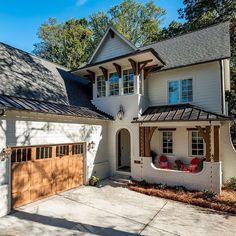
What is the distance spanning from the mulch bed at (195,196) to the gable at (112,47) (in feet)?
27.0

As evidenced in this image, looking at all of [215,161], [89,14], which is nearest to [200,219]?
[215,161]

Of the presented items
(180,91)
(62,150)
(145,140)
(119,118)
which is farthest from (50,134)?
(180,91)

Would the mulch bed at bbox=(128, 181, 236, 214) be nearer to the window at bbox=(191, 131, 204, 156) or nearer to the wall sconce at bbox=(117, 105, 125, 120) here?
the window at bbox=(191, 131, 204, 156)

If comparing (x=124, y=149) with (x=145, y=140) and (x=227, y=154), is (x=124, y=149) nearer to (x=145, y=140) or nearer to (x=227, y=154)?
(x=145, y=140)

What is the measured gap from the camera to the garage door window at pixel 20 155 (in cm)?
728

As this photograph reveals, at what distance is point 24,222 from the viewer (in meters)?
6.30

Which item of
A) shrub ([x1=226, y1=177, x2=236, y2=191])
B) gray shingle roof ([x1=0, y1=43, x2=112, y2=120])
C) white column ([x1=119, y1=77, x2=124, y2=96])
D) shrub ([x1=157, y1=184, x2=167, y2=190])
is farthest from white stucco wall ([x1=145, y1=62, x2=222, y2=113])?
shrub ([x1=157, y1=184, x2=167, y2=190])

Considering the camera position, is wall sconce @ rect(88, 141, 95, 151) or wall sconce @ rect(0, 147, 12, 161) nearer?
wall sconce @ rect(0, 147, 12, 161)

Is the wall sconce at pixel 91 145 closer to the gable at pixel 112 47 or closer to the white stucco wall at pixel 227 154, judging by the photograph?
the gable at pixel 112 47

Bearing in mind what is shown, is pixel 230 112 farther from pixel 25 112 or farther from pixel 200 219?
pixel 25 112

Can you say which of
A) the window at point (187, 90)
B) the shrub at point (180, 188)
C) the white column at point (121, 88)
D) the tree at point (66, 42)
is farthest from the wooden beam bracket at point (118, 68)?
the tree at point (66, 42)

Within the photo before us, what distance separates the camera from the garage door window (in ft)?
23.9

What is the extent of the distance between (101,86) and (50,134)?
19.0 ft

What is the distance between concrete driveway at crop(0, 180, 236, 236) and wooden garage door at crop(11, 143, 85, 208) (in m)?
0.44
